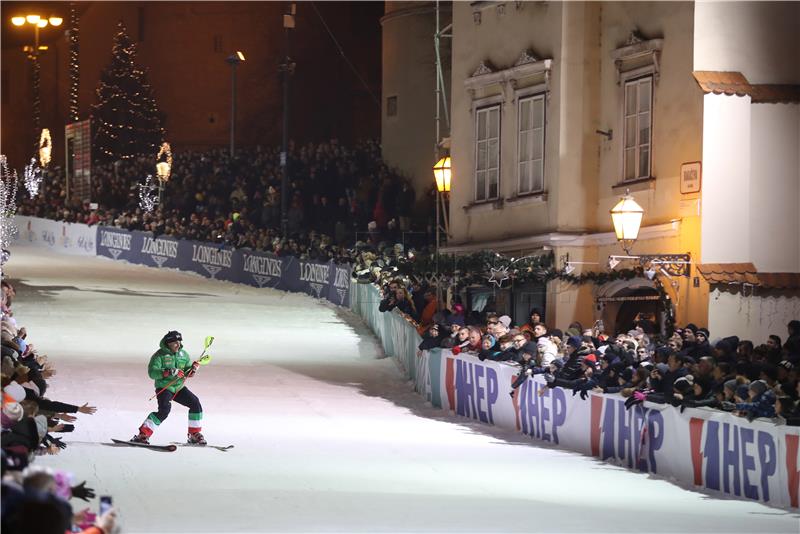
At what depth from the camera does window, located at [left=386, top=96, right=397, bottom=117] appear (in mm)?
49938

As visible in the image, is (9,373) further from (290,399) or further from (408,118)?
(408,118)

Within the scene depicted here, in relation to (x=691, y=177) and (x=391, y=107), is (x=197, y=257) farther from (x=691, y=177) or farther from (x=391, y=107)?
(x=691, y=177)

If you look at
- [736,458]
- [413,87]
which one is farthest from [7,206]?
[736,458]

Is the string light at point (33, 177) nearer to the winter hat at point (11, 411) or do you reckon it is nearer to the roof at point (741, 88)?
the roof at point (741, 88)

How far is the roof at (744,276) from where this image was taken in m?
25.2

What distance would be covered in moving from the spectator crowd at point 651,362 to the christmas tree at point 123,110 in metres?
41.4

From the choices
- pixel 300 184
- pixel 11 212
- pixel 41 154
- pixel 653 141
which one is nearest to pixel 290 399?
pixel 653 141

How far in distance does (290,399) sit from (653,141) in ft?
24.0

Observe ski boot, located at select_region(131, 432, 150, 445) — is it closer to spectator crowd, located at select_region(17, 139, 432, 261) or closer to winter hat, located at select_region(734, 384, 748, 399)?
winter hat, located at select_region(734, 384, 748, 399)

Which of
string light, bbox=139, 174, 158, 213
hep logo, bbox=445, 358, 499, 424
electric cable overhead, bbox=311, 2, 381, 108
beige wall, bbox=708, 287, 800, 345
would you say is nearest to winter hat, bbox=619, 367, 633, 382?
hep logo, bbox=445, 358, 499, 424

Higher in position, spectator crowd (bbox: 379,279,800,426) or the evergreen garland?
the evergreen garland

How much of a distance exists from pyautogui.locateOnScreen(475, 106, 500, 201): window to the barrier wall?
5.18 meters

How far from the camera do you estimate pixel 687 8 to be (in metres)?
25.8

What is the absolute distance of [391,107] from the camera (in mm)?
50125
